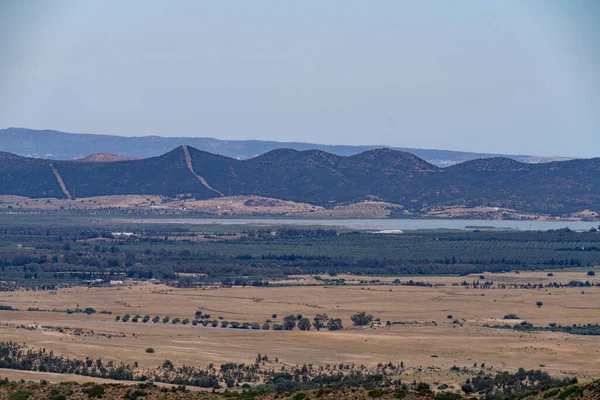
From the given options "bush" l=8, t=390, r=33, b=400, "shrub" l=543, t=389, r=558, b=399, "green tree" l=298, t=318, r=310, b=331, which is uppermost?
"shrub" l=543, t=389, r=558, b=399

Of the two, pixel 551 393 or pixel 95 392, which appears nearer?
pixel 551 393

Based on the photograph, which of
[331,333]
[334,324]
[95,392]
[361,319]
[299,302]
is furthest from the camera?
[299,302]

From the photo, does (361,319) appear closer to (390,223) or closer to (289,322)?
(289,322)

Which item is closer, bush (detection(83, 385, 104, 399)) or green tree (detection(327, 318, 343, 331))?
bush (detection(83, 385, 104, 399))

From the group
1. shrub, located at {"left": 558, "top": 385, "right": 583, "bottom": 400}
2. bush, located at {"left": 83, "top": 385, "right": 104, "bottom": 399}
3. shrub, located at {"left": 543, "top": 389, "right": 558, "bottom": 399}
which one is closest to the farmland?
bush, located at {"left": 83, "top": 385, "right": 104, "bottom": 399}

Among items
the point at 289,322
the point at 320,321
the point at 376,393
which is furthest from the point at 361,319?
the point at 376,393

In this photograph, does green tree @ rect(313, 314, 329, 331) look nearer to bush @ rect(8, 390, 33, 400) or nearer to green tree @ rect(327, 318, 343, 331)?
green tree @ rect(327, 318, 343, 331)

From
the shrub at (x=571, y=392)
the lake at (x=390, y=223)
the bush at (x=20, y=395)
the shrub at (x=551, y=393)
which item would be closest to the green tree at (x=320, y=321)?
the bush at (x=20, y=395)

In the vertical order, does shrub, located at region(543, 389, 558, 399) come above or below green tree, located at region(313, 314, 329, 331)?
above

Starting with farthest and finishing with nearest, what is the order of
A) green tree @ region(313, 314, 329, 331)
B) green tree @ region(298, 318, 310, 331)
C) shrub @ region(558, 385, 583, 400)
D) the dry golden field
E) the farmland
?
green tree @ region(313, 314, 329, 331) < green tree @ region(298, 318, 310, 331) < the dry golden field < the farmland < shrub @ region(558, 385, 583, 400)

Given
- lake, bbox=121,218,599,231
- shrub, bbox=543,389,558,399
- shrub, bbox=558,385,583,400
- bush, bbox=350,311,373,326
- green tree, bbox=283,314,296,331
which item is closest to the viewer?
shrub, bbox=558,385,583,400
